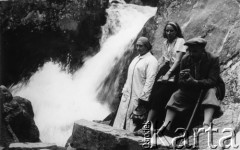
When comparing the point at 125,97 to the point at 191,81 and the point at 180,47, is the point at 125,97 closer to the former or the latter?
the point at 180,47

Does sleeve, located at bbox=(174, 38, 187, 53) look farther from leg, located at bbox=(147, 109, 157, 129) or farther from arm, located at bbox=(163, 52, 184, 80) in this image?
leg, located at bbox=(147, 109, 157, 129)

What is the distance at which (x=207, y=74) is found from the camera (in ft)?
18.5

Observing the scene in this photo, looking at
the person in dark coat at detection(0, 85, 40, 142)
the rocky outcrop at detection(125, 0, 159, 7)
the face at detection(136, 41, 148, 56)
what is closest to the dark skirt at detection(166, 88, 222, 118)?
the face at detection(136, 41, 148, 56)

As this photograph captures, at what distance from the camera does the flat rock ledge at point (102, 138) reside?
5629 millimetres

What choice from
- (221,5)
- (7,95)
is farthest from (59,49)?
(221,5)

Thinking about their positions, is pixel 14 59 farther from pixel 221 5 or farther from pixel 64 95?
pixel 221 5

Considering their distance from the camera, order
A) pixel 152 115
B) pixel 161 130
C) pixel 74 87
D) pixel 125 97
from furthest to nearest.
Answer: pixel 74 87, pixel 125 97, pixel 152 115, pixel 161 130

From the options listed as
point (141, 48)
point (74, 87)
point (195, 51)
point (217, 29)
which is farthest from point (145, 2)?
point (195, 51)

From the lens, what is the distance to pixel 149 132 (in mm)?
5742

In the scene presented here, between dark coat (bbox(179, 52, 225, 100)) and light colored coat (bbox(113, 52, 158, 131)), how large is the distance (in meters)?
0.77

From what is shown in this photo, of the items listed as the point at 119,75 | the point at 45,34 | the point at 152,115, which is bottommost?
the point at 119,75

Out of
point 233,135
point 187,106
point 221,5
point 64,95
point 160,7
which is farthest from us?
point 64,95

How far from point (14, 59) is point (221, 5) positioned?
8278 millimetres

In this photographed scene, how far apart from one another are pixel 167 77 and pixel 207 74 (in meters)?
0.65
